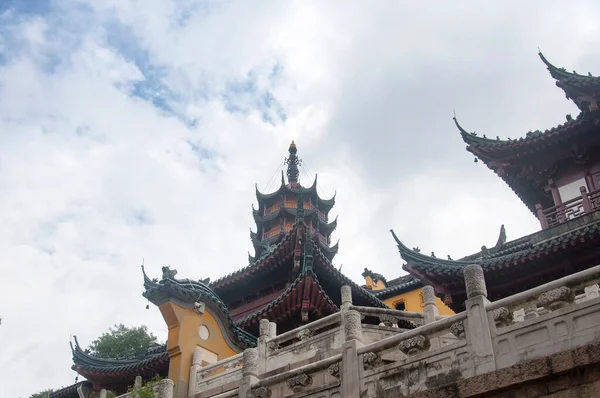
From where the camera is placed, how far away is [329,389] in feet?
31.5

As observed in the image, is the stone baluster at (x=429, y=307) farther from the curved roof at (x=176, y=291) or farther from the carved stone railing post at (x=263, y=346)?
the curved roof at (x=176, y=291)

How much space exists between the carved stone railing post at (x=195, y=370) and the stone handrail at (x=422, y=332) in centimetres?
698

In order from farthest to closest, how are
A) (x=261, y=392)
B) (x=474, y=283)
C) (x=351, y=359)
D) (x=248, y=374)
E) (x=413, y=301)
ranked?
(x=413, y=301)
(x=248, y=374)
(x=261, y=392)
(x=351, y=359)
(x=474, y=283)

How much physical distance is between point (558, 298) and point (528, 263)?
24.3 feet

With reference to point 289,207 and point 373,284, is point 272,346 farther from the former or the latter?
point 289,207

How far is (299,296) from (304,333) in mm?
6151

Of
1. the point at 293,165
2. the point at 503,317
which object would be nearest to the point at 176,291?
the point at 503,317

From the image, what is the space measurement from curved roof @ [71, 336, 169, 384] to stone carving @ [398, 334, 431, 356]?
13.9 metres

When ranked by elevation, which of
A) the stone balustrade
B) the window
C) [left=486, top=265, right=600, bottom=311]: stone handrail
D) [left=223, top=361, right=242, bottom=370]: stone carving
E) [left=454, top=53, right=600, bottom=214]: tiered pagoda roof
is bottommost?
the stone balustrade

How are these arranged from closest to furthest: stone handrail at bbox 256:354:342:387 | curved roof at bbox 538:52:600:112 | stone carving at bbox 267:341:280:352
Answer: stone handrail at bbox 256:354:342:387 < stone carving at bbox 267:341:280:352 < curved roof at bbox 538:52:600:112

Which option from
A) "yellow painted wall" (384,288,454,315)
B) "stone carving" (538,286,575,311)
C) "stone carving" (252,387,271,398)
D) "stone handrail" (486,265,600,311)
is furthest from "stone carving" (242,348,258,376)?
"yellow painted wall" (384,288,454,315)

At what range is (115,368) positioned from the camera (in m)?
23.3

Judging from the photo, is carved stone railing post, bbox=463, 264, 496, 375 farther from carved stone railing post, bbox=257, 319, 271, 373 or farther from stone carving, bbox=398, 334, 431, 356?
carved stone railing post, bbox=257, 319, 271, 373

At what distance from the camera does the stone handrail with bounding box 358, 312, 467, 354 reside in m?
8.75
